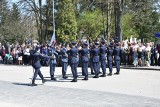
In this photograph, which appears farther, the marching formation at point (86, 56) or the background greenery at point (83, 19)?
the background greenery at point (83, 19)

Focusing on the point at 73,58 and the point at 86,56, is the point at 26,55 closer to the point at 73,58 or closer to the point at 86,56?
the point at 86,56

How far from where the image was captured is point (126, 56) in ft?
82.5

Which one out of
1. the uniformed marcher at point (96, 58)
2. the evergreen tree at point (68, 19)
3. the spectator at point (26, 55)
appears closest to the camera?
the uniformed marcher at point (96, 58)

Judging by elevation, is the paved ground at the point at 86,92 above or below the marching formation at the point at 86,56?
below

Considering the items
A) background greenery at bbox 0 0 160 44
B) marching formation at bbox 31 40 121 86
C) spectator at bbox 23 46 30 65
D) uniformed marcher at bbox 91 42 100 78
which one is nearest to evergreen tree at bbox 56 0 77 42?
background greenery at bbox 0 0 160 44

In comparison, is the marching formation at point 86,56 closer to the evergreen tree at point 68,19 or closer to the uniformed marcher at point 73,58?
the uniformed marcher at point 73,58

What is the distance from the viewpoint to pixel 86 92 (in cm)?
1427

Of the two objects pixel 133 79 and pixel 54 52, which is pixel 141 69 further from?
pixel 54 52

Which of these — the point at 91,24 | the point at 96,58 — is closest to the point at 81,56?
the point at 96,58

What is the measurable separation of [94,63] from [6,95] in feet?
19.5

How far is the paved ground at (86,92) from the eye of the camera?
12.1 meters

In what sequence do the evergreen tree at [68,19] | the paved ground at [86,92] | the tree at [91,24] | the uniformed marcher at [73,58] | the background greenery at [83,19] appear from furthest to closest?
the tree at [91,24]
the evergreen tree at [68,19]
the background greenery at [83,19]
the uniformed marcher at [73,58]
the paved ground at [86,92]

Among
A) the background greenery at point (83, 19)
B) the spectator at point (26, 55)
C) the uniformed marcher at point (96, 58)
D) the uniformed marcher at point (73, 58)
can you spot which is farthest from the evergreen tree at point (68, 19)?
the uniformed marcher at point (73, 58)

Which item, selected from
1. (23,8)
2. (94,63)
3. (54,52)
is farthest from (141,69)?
(23,8)
